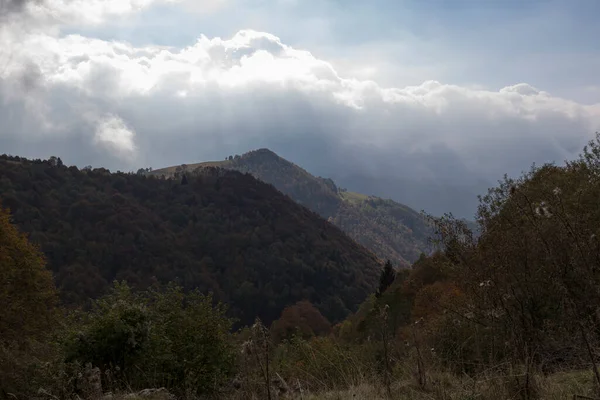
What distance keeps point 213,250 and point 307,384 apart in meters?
150

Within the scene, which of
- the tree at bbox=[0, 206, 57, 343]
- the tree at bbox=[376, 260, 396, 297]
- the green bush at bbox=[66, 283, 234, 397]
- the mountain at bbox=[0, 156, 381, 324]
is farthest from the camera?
the mountain at bbox=[0, 156, 381, 324]

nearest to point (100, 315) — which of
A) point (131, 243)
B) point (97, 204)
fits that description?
point (131, 243)

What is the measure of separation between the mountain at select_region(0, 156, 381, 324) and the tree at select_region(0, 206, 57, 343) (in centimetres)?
7526

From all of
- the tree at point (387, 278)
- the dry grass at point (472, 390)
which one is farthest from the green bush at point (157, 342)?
the tree at point (387, 278)

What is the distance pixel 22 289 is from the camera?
91.2 ft

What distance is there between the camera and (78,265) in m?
114

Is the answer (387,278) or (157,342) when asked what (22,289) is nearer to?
(157,342)

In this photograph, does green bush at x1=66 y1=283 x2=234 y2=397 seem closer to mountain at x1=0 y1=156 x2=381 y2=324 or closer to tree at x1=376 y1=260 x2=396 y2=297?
tree at x1=376 y1=260 x2=396 y2=297

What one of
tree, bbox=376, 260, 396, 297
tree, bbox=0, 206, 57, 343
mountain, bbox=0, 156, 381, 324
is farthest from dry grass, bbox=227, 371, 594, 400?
mountain, bbox=0, 156, 381, 324

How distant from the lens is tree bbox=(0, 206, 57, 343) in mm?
24973

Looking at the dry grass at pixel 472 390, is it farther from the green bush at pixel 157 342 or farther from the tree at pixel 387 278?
the tree at pixel 387 278

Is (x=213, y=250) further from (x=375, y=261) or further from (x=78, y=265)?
(x=375, y=261)

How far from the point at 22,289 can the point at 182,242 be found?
408 ft

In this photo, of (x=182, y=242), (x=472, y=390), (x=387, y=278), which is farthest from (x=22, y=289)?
(x=182, y=242)
